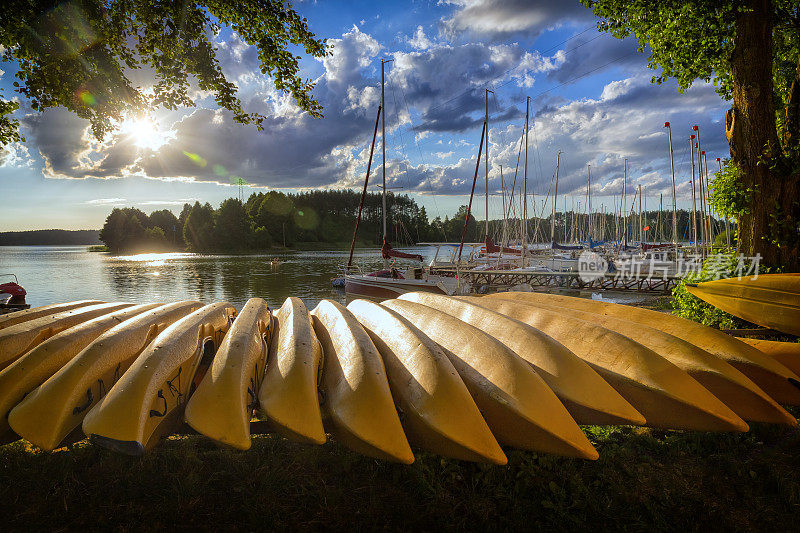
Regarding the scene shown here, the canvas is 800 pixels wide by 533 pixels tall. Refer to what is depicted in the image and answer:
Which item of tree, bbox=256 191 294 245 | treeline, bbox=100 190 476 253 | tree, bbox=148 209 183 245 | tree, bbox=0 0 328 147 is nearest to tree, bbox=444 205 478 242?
treeline, bbox=100 190 476 253

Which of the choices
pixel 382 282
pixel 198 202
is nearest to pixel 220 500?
pixel 382 282

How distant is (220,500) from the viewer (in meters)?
2.09

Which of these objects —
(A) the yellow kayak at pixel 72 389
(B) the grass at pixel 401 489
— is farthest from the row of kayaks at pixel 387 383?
(B) the grass at pixel 401 489

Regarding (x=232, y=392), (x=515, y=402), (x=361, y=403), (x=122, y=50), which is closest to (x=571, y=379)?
(x=515, y=402)

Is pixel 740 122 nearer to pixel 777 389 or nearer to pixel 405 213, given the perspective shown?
pixel 777 389

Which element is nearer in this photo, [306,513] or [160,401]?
[160,401]

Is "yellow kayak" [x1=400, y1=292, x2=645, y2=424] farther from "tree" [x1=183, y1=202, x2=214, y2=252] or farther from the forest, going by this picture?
"tree" [x1=183, y1=202, x2=214, y2=252]

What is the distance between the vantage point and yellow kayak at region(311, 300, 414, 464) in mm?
1361

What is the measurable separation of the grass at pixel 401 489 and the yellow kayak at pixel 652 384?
676 millimetres

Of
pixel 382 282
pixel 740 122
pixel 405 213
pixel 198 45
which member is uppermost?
pixel 405 213

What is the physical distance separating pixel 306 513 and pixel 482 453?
117 centimetres

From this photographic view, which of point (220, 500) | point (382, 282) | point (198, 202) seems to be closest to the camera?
point (220, 500)

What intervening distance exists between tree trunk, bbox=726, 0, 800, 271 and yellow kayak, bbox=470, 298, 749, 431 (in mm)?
3715

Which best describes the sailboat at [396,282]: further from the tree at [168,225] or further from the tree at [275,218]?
the tree at [168,225]
